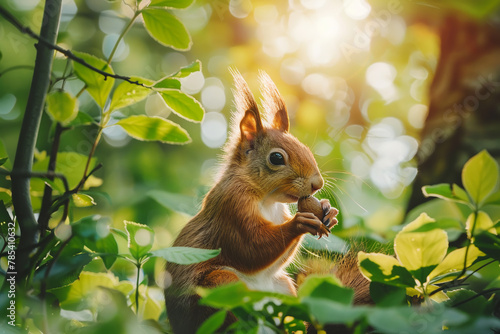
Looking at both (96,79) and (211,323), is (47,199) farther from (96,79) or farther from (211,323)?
(211,323)

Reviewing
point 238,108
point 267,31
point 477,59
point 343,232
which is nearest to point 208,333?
point 343,232

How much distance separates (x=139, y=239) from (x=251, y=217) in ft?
1.40

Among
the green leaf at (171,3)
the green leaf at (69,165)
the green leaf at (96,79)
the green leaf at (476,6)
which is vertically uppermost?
the green leaf at (476,6)

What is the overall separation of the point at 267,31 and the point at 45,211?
248 cm

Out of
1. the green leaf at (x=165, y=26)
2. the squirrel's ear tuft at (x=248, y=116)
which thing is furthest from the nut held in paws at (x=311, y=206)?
the green leaf at (x=165, y=26)

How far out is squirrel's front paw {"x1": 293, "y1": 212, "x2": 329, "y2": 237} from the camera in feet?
2.82

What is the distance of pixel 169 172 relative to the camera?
272cm

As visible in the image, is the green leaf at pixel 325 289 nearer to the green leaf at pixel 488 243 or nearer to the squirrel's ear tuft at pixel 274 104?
the green leaf at pixel 488 243

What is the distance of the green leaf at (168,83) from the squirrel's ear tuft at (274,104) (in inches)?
21.5

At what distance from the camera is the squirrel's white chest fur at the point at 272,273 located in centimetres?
97

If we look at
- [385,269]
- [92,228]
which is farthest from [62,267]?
[385,269]

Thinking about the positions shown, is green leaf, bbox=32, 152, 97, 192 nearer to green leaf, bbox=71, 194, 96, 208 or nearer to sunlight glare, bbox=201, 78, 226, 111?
green leaf, bbox=71, 194, 96, 208

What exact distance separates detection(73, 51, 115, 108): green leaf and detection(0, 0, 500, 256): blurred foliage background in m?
0.47

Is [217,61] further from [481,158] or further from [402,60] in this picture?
[481,158]
